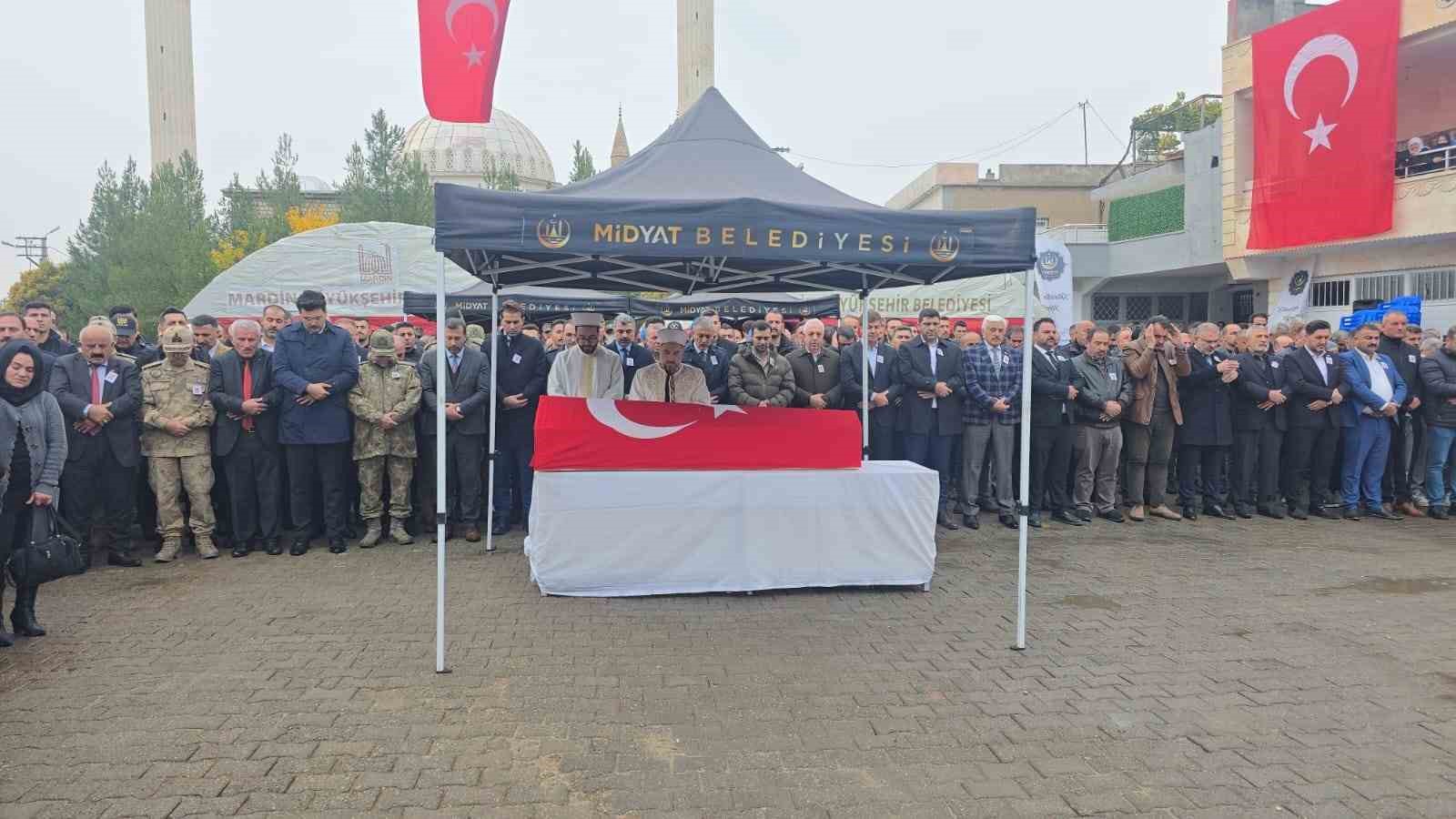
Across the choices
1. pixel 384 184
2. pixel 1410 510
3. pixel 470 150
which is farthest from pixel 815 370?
pixel 470 150

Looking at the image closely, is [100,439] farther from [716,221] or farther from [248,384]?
[716,221]

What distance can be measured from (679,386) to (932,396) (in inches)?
111

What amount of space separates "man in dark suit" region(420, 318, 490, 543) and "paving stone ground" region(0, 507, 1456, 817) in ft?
4.96

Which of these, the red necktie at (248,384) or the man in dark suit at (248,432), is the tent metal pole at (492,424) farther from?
the red necktie at (248,384)

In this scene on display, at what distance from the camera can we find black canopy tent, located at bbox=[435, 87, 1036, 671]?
4.70m

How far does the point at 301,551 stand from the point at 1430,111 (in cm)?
2498

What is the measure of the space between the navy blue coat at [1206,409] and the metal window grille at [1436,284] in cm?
1353

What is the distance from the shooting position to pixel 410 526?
8586 millimetres

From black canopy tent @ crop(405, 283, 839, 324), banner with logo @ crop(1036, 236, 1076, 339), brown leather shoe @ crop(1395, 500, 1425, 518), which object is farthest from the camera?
banner with logo @ crop(1036, 236, 1076, 339)

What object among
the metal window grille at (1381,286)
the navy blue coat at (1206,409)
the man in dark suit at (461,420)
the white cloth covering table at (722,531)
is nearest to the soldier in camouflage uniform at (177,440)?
the man in dark suit at (461,420)

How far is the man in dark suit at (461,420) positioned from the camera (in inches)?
321

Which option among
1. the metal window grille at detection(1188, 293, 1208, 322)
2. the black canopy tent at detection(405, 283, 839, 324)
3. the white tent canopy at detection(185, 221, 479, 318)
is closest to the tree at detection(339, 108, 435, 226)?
the white tent canopy at detection(185, 221, 479, 318)

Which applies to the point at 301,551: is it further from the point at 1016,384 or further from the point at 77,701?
the point at 1016,384

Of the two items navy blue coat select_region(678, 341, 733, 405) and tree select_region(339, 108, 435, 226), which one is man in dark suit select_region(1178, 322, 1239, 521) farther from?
tree select_region(339, 108, 435, 226)
